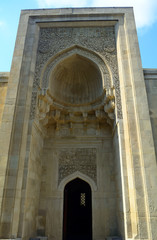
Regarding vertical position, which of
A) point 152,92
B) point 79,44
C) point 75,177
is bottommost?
point 75,177

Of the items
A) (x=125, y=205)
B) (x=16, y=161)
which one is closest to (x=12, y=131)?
(x=16, y=161)

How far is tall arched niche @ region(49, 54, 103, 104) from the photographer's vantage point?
701 cm

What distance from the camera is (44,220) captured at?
20.2 ft

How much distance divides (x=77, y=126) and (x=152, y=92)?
10.0 feet

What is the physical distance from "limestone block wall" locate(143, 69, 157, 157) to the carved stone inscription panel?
2.53 meters

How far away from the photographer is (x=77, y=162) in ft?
22.7

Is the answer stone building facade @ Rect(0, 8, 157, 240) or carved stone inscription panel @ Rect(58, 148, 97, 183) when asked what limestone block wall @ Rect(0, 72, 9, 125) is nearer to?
stone building facade @ Rect(0, 8, 157, 240)

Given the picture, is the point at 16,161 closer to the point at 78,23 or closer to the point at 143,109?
the point at 143,109

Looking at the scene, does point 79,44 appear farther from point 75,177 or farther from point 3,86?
point 75,177

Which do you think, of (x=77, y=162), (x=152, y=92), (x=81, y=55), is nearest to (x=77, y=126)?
(x=77, y=162)

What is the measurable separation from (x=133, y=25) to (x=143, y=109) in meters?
3.52

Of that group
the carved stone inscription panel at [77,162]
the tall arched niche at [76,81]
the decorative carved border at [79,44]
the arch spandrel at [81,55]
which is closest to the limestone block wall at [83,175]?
the carved stone inscription panel at [77,162]

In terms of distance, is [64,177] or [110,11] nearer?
[64,177]

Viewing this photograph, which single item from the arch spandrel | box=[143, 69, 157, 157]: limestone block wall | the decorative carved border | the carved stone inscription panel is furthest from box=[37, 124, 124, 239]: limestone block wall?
the decorative carved border
